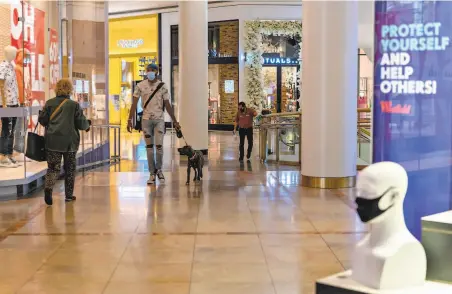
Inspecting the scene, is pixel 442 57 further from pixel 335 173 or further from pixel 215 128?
pixel 215 128

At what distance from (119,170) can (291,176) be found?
3.38m

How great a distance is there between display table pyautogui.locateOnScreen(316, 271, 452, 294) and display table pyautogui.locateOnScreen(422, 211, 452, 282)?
0.17ft

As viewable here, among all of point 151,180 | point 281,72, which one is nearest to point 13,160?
point 151,180

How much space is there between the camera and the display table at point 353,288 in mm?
2771

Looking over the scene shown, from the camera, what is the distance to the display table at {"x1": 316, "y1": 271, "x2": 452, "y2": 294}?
2.77m

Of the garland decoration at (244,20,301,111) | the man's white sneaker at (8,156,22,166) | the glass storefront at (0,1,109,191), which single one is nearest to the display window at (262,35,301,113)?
the garland decoration at (244,20,301,111)

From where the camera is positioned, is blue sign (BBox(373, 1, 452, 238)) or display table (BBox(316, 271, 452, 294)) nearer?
display table (BBox(316, 271, 452, 294))

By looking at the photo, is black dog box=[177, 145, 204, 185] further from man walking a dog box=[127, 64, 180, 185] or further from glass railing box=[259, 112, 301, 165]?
glass railing box=[259, 112, 301, 165]

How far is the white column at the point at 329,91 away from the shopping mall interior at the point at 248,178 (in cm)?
2

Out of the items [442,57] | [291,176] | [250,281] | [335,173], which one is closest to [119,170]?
[291,176]

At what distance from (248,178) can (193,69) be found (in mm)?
4480

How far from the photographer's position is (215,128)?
25328mm

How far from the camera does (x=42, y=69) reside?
12164mm

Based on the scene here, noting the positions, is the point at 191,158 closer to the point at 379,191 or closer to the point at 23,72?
the point at 23,72
